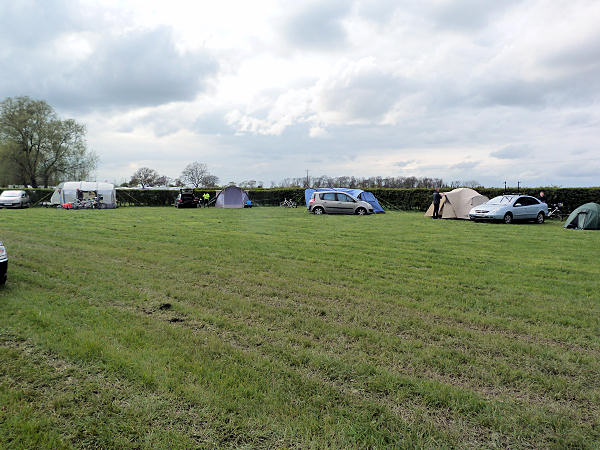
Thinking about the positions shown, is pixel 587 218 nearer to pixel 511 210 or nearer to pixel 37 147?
pixel 511 210

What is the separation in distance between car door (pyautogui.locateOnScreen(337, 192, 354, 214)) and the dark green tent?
1126 cm

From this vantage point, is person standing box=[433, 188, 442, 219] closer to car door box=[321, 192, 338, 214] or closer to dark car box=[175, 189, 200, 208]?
car door box=[321, 192, 338, 214]

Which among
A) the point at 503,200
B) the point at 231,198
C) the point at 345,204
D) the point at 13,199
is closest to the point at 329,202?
the point at 345,204

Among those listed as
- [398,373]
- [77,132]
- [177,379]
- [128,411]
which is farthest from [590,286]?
[77,132]

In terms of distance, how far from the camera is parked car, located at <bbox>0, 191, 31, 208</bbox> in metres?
29.4

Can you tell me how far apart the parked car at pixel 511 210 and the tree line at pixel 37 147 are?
50.2 meters

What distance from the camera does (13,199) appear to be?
29672mm

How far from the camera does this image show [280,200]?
36344 millimetres

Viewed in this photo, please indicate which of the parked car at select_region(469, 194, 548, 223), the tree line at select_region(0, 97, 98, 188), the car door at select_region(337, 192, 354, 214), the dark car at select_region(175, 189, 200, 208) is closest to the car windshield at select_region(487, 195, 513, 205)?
the parked car at select_region(469, 194, 548, 223)

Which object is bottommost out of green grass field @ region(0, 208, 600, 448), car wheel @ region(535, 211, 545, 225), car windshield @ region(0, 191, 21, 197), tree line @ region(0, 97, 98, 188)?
green grass field @ region(0, 208, 600, 448)

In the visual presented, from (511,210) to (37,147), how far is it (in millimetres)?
53535

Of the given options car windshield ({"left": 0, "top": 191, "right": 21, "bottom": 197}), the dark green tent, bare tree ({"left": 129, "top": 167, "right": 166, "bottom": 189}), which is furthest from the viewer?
bare tree ({"left": 129, "top": 167, "right": 166, "bottom": 189})

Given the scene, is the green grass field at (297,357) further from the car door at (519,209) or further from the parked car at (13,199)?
the parked car at (13,199)

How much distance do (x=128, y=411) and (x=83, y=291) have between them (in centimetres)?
350
